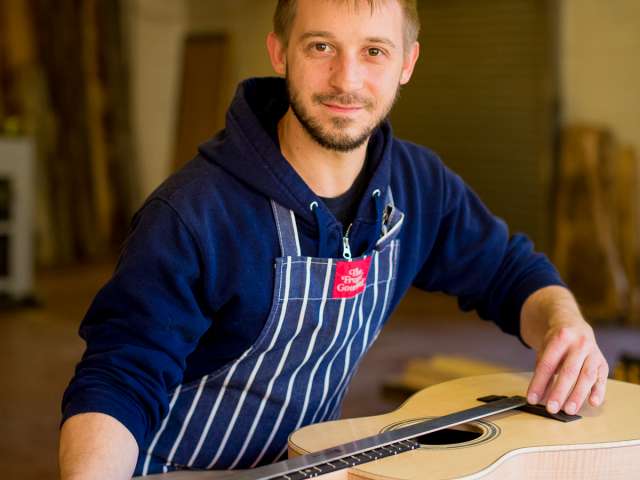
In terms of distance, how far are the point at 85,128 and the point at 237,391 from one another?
6.37m

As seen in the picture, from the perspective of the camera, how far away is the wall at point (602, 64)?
5797 millimetres

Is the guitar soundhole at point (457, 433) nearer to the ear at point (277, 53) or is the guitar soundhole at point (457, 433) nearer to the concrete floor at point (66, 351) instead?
the ear at point (277, 53)

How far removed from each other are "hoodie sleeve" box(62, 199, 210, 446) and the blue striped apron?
155 mm

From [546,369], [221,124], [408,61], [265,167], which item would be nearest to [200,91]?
[221,124]

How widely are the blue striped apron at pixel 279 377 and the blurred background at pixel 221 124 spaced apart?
1943 mm

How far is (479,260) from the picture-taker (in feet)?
6.78

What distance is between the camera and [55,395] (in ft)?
14.2

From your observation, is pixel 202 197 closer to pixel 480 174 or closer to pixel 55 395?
pixel 55 395

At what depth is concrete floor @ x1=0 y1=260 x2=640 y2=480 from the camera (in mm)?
3807

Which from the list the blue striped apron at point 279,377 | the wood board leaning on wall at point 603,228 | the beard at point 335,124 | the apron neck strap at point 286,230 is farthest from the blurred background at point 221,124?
the beard at point 335,124

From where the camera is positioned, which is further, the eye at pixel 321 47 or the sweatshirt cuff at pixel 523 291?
the sweatshirt cuff at pixel 523 291

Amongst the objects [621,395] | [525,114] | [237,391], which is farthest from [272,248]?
[525,114]

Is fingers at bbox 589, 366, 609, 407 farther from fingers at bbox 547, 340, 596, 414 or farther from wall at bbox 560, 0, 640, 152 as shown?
wall at bbox 560, 0, 640, 152

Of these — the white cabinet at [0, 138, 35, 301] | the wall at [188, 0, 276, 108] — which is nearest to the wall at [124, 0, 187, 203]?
the wall at [188, 0, 276, 108]
